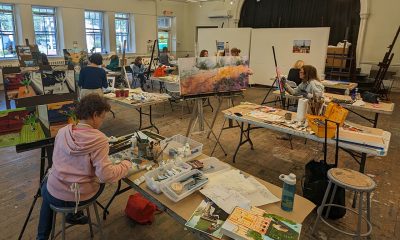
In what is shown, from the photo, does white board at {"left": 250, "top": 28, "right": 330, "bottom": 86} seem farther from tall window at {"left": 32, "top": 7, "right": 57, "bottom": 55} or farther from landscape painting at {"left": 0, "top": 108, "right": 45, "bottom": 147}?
landscape painting at {"left": 0, "top": 108, "right": 45, "bottom": 147}

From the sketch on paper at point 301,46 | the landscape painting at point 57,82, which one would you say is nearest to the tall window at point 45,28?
the sketch on paper at point 301,46

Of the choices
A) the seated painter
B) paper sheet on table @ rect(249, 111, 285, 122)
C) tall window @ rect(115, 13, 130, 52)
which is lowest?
paper sheet on table @ rect(249, 111, 285, 122)

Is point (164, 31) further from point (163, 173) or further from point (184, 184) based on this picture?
point (184, 184)

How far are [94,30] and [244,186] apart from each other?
10.8m

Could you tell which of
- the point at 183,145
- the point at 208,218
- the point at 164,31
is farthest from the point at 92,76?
the point at 164,31

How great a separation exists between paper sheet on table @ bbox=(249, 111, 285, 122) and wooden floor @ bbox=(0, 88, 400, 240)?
0.71 m

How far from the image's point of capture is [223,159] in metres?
3.73

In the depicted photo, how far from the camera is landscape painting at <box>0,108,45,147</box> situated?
2.00m

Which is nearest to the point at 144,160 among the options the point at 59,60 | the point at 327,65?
the point at 327,65

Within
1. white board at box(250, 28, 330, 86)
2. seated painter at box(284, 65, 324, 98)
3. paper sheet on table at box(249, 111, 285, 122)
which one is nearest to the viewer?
paper sheet on table at box(249, 111, 285, 122)

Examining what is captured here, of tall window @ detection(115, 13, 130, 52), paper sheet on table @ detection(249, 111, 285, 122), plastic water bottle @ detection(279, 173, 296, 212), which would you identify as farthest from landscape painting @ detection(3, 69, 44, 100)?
tall window @ detection(115, 13, 130, 52)

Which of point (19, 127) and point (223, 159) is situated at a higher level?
point (19, 127)

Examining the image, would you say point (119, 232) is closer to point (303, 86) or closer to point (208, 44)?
point (303, 86)

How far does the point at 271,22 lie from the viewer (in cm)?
1114
